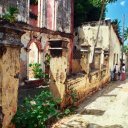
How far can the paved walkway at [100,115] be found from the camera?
27.8 ft

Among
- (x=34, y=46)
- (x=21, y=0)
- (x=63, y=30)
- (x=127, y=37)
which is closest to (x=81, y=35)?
(x=63, y=30)

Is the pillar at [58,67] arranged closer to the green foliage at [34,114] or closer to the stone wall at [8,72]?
the green foliage at [34,114]

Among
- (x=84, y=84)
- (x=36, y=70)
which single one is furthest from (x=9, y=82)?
(x=36, y=70)

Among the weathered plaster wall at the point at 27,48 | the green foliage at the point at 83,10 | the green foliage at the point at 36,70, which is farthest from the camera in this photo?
the green foliage at the point at 83,10

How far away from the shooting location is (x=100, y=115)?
9680 millimetres

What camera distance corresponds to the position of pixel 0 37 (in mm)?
5785

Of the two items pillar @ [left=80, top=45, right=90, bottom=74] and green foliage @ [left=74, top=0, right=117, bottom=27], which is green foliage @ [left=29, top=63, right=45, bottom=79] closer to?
pillar @ [left=80, top=45, right=90, bottom=74]

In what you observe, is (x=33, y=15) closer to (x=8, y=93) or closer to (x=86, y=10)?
(x=86, y=10)

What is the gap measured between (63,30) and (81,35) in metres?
4.44

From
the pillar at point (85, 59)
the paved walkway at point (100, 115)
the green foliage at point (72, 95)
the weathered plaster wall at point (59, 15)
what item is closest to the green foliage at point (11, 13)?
the pillar at point (85, 59)

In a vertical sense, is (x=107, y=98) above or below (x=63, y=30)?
below

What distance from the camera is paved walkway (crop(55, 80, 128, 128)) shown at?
27.8ft

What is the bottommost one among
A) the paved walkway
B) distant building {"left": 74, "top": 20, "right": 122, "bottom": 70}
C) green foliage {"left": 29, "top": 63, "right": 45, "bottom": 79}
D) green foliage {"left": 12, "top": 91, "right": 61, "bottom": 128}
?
the paved walkway

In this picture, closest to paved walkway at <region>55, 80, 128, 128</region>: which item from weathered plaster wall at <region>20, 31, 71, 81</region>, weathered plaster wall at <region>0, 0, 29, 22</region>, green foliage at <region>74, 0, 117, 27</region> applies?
weathered plaster wall at <region>20, 31, 71, 81</region>
